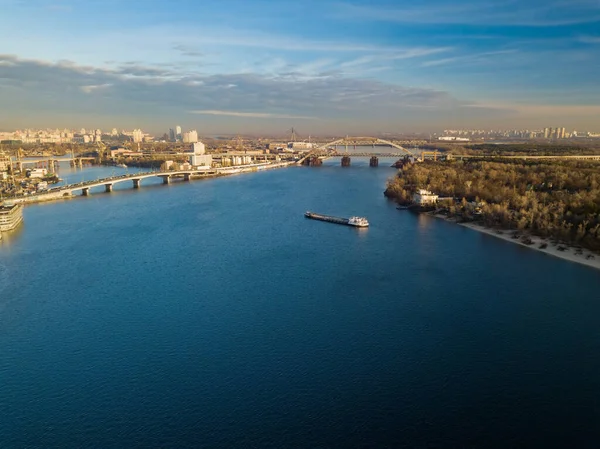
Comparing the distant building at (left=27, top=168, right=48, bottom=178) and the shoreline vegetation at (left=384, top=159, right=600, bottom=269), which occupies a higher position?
the distant building at (left=27, top=168, right=48, bottom=178)

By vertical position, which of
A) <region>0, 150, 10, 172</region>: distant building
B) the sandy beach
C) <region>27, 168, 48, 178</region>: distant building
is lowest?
the sandy beach

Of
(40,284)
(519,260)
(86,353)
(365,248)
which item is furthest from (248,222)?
(86,353)

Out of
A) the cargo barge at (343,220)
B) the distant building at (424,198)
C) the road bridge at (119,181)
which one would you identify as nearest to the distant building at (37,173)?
the road bridge at (119,181)

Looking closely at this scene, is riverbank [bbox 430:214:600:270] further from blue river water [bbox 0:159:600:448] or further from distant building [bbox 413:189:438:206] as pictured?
distant building [bbox 413:189:438:206]

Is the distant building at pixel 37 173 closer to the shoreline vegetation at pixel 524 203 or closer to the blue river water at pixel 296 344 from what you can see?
the blue river water at pixel 296 344

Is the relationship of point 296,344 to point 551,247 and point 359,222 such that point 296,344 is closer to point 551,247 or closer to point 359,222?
point 551,247

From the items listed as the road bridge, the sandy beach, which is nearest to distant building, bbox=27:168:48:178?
the road bridge
